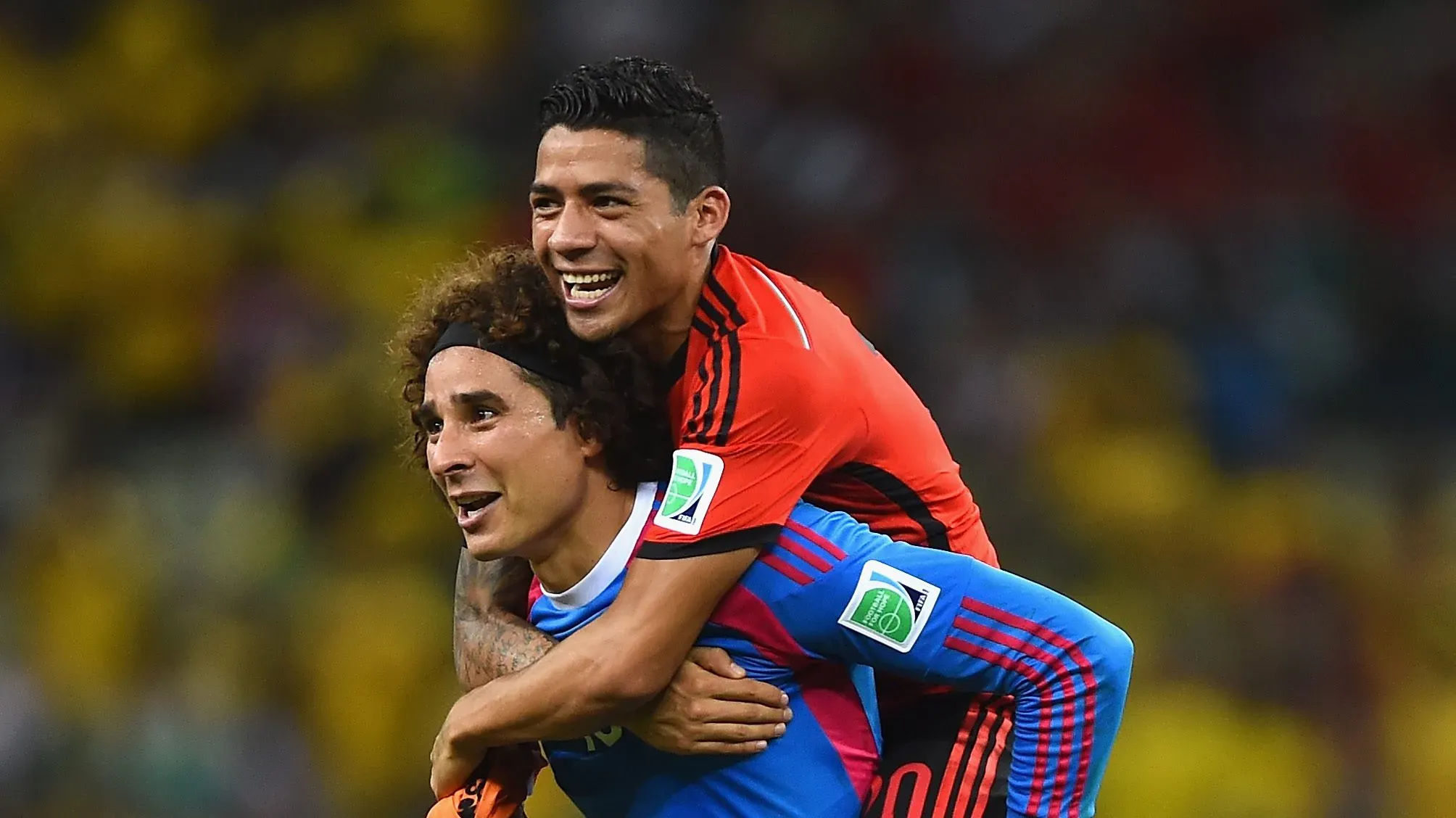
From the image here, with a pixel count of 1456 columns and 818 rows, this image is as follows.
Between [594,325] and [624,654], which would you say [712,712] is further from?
[594,325]

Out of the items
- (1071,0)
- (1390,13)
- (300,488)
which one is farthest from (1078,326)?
(300,488)

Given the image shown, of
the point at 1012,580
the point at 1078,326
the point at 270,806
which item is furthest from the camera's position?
the point at 1078,326

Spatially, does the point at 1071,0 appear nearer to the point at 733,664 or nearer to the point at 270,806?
the point at 270,806

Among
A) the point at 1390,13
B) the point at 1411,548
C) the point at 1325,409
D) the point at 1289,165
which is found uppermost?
the point at 1390,13

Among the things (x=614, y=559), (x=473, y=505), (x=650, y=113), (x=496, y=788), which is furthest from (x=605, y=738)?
(x=650, y=113)

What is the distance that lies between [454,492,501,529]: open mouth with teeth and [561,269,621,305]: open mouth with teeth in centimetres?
32

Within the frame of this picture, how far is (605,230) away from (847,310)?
340cm

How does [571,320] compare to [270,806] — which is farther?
[270,806]

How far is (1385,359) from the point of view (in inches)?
232

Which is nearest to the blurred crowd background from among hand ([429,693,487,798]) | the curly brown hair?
hand ([429,693,487,798])

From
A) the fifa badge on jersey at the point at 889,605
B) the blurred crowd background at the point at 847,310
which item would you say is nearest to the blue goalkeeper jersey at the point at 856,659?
the fifa badge on jersey at the point at 889,605

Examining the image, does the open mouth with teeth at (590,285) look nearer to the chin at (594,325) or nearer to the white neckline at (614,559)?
the chin at (594,325)

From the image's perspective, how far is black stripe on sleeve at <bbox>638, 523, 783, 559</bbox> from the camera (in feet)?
8.49

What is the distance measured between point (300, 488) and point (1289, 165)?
351 centimetres
